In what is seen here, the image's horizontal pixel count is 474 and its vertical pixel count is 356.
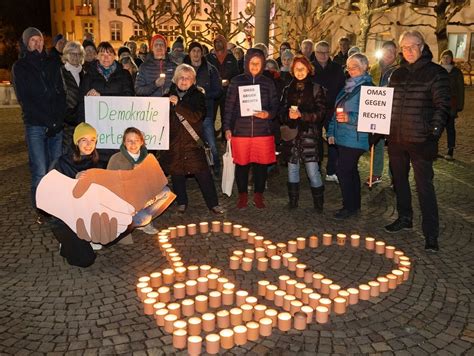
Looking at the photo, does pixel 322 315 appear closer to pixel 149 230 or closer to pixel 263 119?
pixel 149 230

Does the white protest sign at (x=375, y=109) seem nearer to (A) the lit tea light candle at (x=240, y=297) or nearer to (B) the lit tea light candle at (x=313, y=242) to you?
(B) the lit tea light candle at (x=313, y=242)

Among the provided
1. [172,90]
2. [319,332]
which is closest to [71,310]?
[319,332]

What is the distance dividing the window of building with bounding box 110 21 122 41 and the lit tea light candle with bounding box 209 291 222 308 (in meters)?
54.0

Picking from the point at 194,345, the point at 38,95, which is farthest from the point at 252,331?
the point at 38,95

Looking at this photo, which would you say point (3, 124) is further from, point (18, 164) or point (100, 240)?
point (100, 240)

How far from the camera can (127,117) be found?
7293 millimetres

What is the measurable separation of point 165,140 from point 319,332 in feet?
12.2

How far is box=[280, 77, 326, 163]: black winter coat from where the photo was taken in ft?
23.1

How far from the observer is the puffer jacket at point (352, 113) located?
6.85 m

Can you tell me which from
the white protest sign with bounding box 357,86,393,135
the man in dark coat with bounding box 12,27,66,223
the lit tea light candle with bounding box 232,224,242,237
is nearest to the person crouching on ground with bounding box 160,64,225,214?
the lit tea light candle with bounding box 232,224,242,237

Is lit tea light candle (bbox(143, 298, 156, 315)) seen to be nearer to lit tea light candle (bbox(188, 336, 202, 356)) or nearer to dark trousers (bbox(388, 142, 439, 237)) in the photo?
lit tea light candle (bbox(188, 336, 202, 356))

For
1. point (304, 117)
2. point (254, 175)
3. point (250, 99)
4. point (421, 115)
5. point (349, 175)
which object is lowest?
point (254, 175)

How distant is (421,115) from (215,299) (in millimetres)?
Answer: 3168

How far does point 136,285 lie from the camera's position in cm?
506
